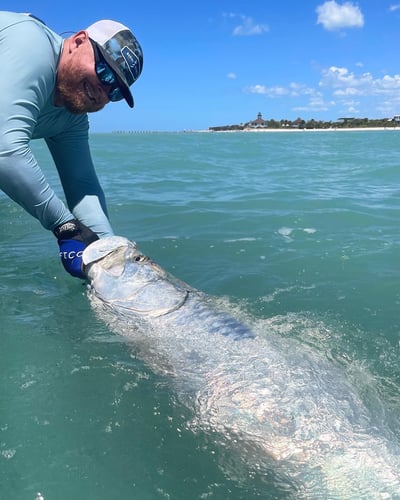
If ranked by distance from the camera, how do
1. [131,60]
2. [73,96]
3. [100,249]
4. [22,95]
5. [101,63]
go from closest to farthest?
[22,95] < [101,63] < [131,60] < [73,96] < [100,249]

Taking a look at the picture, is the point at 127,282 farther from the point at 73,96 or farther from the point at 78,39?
the point at 78,39

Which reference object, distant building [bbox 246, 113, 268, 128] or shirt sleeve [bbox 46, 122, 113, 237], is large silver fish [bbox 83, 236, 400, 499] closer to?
shirt sleeve [bbox 46, 122, 113, 237]

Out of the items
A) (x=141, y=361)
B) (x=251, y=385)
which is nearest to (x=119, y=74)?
(x=141, y=361)

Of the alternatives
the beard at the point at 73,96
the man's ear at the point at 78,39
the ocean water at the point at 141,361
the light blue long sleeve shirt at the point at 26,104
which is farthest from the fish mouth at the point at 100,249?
the man's ear at the point at 78,39

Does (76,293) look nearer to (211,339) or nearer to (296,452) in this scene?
(211,339)

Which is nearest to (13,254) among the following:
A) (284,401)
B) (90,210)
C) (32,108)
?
(90,210)

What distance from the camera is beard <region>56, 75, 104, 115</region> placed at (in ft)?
10.4

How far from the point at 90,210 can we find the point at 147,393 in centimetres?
181

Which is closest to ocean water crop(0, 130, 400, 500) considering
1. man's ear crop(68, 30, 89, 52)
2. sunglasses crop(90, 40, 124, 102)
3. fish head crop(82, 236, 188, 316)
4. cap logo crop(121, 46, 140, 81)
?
fish head crop(82, 236, 188, 316)

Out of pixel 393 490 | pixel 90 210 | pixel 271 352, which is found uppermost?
pixel 90 210

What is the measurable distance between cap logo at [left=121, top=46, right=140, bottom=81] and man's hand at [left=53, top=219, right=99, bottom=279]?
1.13 meters

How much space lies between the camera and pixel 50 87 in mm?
3023

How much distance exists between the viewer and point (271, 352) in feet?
9.57

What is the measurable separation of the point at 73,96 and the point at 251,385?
7.46 ft
